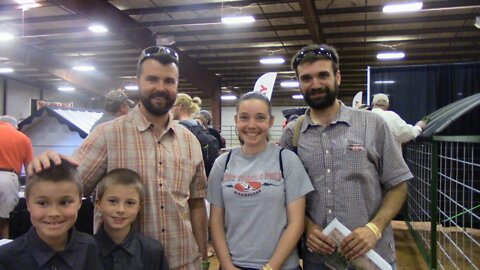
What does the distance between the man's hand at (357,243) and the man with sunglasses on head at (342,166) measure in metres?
0.04

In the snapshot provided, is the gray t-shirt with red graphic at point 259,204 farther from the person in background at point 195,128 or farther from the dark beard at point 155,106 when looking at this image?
the person in background at point 195,128

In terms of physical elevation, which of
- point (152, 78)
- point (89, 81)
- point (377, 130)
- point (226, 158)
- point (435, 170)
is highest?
point (89, 81)

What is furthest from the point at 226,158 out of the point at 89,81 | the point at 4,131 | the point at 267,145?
the point at 89,81

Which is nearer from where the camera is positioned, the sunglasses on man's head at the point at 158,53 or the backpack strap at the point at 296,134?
the sunglasses on man's head at the point at 158,53

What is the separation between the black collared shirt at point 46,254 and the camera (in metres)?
1.25

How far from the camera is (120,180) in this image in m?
1.54

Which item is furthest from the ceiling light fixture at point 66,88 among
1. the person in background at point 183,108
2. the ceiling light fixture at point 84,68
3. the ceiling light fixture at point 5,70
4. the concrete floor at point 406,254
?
the concrete floor at point 406,254

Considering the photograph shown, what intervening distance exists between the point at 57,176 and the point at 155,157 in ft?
1.37

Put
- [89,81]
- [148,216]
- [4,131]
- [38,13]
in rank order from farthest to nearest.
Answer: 1. [89,81]
2. [38,13]
3. [4,131]
4. [148,216]

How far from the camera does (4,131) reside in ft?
13.9

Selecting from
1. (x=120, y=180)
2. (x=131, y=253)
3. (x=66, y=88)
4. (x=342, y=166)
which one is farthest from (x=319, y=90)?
(x=66, y=88)

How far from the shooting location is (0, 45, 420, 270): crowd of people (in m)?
1.59

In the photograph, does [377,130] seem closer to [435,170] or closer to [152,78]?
[152,78]

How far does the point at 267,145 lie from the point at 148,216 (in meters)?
0.59
